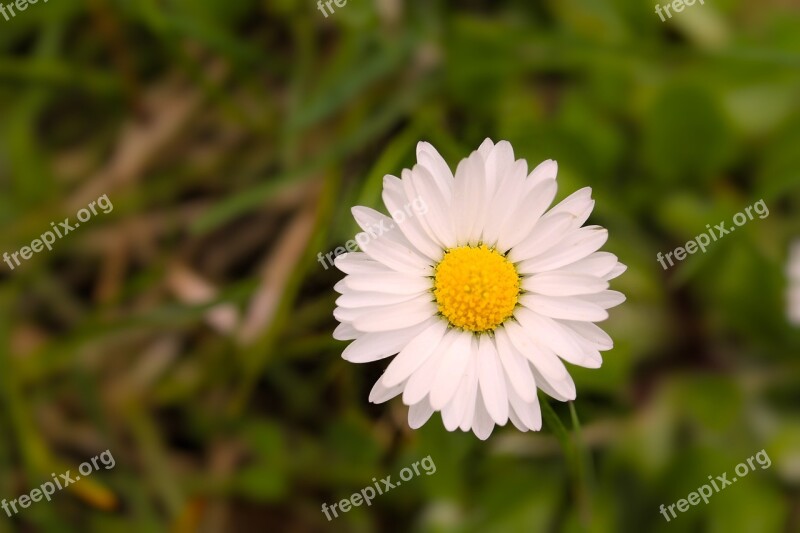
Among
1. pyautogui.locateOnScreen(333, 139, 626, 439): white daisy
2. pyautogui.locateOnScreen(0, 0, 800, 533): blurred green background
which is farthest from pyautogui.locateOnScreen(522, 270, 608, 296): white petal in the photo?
pyautogui.locateOnScreen(0, 0, 800, 533): blurred green background

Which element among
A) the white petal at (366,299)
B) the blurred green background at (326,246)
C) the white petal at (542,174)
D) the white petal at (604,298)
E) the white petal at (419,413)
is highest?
the blurred green background at (326,246)

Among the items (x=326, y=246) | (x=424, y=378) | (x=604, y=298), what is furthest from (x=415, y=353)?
(x=326, y=246)

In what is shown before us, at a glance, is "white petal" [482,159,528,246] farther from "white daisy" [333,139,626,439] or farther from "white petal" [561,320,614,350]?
"white petal" [561,320,614,350]

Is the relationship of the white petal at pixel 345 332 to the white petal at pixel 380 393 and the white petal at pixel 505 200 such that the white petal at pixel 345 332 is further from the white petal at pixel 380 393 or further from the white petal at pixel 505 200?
the white petal at pixel 505 200

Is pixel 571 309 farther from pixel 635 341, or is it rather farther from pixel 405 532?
pixel 405 532

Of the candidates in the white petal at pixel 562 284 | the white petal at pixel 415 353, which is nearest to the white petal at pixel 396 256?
the white petal at pixel 415 353

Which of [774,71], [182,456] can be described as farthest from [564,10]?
[182,456]

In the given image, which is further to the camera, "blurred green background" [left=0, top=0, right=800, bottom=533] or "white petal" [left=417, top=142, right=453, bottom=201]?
"blurred green background" [left=0, top=0, right=800, bottom=533]
